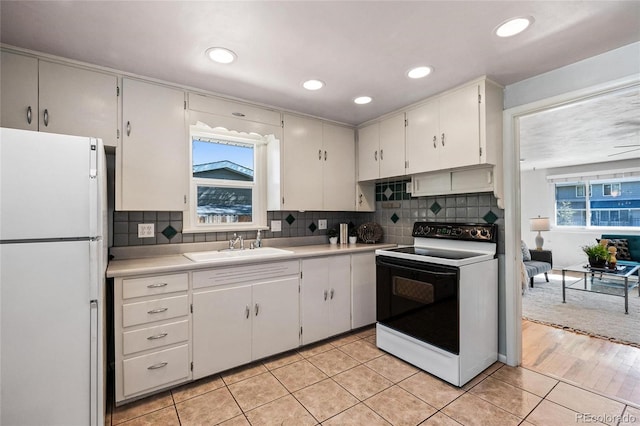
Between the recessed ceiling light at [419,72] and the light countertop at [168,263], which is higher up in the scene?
the recessed ceiling light at [419,72]

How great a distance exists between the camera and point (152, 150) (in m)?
2.15

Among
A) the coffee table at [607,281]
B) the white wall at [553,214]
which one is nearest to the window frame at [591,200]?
the white wall at [553,214]

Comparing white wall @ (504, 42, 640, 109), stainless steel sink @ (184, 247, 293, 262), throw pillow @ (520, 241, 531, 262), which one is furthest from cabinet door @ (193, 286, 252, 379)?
throw pillow @ (520, 241, 531, 262)

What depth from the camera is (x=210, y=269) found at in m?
2.10

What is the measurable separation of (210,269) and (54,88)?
4.90ft

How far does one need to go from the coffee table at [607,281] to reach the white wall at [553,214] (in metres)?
1.27

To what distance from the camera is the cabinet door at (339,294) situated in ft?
8.94

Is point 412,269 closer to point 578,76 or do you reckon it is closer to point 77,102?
point 578,76

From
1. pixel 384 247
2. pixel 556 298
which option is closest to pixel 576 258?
pixel 556 298

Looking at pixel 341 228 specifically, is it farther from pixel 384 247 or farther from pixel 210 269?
pixel 210 269

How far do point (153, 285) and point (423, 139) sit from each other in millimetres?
2388

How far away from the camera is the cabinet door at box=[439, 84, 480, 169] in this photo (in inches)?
88.4

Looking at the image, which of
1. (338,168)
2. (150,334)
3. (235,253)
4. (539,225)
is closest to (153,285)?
(150,334)

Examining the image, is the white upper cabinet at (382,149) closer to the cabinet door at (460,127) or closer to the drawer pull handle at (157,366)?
the cabinet door at (460,127)
